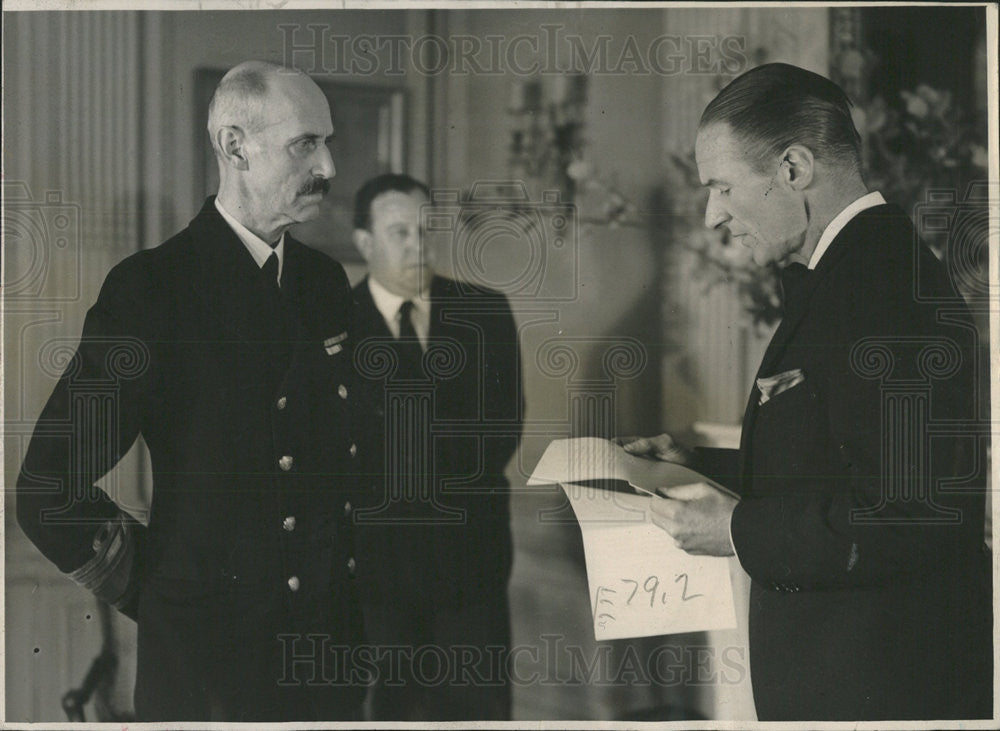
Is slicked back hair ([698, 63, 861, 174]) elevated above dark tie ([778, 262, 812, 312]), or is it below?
above

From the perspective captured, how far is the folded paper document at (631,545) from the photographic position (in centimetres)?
158

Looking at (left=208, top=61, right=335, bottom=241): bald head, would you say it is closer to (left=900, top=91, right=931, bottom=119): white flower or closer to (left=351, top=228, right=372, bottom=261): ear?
(left=351, top=228, right=372, bottom=261): ear

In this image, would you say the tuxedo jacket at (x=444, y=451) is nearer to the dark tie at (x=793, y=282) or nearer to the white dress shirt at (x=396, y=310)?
the white dress shirt at (x=396, y=310)

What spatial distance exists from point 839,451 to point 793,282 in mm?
303

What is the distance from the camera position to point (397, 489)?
158 cm

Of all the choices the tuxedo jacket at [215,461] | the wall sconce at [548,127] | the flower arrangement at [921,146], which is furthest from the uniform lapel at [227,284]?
the flower arrangement at [921,146]

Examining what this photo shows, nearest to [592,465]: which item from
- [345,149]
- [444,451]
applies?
[444,451]

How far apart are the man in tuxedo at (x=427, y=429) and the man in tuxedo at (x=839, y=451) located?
0.28 m

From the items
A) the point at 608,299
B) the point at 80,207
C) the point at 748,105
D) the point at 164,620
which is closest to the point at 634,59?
the point at 748,105

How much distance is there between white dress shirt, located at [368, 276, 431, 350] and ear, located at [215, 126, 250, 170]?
0.30m

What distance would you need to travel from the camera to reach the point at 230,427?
5.06 ft

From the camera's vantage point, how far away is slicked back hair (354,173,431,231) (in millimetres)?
1563

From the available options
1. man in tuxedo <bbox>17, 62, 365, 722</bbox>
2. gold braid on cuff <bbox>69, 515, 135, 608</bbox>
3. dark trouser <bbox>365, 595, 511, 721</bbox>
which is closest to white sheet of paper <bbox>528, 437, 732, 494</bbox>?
dark trouser <bbox>365, 595, 511, 721</bbox>

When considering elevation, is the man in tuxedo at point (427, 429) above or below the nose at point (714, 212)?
below
